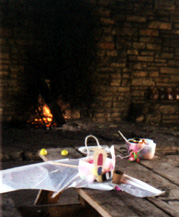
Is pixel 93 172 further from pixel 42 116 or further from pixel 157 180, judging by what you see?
pixel 42 116

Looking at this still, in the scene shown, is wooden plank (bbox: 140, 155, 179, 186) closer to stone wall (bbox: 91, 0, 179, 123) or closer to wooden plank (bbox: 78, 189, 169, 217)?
wooden plank (bbox: 78, 189, 169, 217)

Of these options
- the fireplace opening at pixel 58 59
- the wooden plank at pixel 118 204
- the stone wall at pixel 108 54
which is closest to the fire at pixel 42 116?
the fireplace opening at pixel 58 59

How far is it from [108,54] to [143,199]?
4773 mm

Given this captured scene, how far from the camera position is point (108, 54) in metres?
5.80

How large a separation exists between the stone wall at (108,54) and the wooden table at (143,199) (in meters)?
3.92

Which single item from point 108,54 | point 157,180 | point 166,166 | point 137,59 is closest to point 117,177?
point 157,180

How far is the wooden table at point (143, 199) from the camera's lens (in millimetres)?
1130

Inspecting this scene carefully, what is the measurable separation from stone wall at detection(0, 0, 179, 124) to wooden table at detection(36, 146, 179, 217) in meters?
3.92

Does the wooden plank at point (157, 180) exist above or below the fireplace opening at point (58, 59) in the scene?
below

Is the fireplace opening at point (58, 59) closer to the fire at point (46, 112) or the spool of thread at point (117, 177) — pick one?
the fire at point (46, 112)

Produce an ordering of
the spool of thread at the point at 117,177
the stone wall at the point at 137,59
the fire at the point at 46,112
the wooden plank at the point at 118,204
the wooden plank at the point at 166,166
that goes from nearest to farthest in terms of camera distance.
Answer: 1. the wooden plank at the point at 118,204
2. the spool of thread at the point at 117,177
3. the wooden plank at the point at 166,166
4. the fire at the point at 46,112
5. the stone wall at the point at 137,59

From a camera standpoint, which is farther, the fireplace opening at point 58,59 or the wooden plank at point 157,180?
the fireplace opening at point 58,59

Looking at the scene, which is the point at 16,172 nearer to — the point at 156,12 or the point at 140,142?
the point at 140,142

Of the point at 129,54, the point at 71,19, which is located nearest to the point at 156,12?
the point at 129,54
